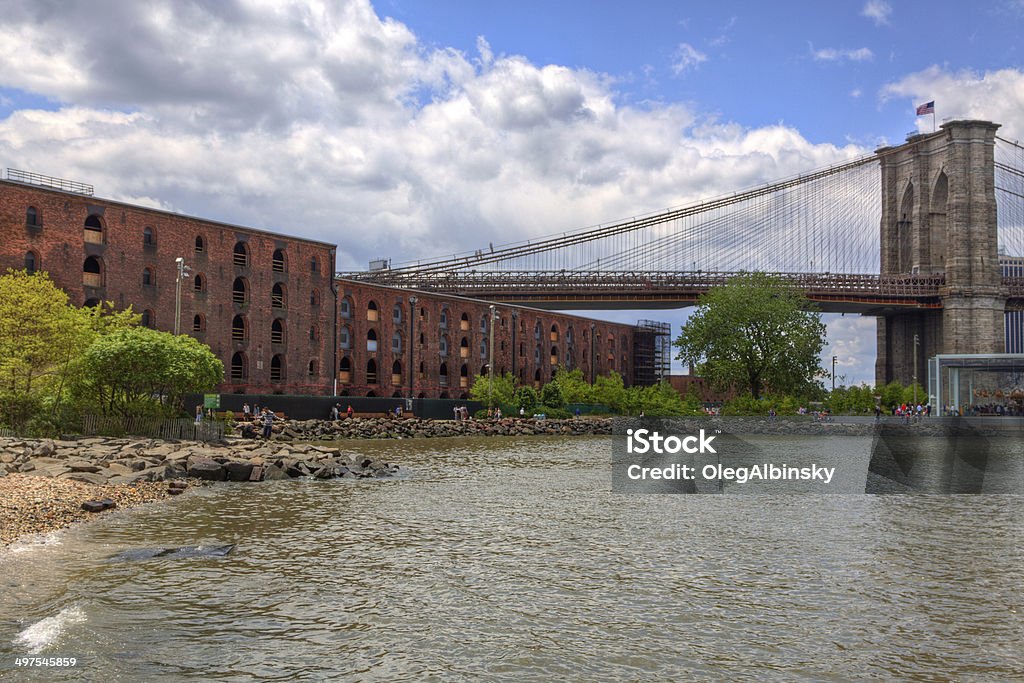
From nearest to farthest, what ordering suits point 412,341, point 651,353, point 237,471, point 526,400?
point 237,471 < point 526,400 < point 412,341 < point 651,353

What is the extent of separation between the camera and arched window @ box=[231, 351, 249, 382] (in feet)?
202

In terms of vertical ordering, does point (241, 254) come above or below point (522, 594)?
above

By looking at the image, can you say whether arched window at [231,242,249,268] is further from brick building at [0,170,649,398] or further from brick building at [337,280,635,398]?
brick building at [337,280,635,398]

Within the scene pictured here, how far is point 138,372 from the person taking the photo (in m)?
36.9

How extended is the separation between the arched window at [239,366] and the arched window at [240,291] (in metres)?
3.55

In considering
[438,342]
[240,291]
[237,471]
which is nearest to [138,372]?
[237,471]

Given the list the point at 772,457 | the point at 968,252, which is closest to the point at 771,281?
the point at 968,252

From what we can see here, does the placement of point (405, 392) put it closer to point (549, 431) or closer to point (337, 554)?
point (549, 431)

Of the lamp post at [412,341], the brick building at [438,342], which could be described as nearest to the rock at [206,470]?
the brick building at [438,342]

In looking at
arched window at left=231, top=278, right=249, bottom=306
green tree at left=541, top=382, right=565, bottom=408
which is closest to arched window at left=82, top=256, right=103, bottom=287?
arched window at left=231, top=278, right=249, bottom=306

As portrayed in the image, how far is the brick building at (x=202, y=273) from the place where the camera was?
5166 centimetres

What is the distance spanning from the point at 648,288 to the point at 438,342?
20.5m

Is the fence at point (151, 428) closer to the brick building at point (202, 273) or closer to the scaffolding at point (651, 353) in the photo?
the brick building at point (202, 273)

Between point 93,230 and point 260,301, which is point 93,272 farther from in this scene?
point 260,301
